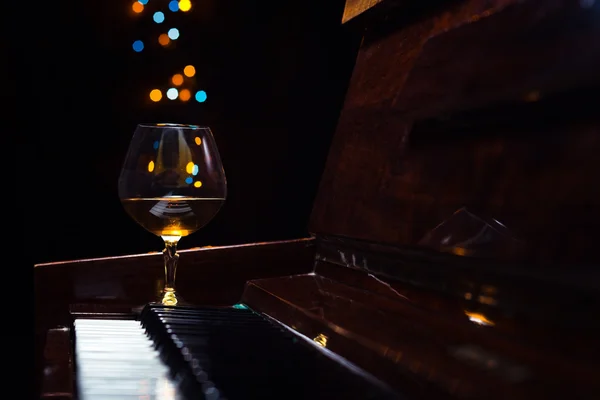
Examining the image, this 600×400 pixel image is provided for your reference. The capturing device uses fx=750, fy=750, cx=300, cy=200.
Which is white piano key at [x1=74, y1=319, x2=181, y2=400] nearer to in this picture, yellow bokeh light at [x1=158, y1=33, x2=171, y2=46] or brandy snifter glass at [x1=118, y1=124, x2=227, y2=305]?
brandy snifter glass at [x1=118, y1=124, x2=227, y2=305]

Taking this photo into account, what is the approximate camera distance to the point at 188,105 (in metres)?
3.73

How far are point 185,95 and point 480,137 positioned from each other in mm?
3066

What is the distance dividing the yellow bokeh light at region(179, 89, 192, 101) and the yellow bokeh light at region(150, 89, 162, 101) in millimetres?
108

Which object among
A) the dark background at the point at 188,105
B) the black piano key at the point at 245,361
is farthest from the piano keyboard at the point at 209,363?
the dark background at the point at 188,105

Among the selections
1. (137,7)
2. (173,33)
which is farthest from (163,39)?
(137,7)

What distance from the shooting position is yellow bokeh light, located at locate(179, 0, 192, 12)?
3711mm

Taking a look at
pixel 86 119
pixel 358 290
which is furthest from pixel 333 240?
pixel 86 119

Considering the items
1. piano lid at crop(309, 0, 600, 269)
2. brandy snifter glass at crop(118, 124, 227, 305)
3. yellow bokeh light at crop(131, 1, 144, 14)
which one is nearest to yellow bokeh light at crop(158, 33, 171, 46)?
yellow bokeh light at crop(131, 1, 144, 14)

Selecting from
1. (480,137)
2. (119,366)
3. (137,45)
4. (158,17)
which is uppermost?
(158,17)

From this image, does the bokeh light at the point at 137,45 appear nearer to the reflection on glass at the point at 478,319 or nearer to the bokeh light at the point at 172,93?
the bokeh light at the point at 172,93

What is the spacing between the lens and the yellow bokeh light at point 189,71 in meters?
3.71

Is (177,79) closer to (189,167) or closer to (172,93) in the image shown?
(172,93)

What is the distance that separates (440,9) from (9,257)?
2933 millimetres

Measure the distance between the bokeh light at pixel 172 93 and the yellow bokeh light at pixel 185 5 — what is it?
0.41 meters
